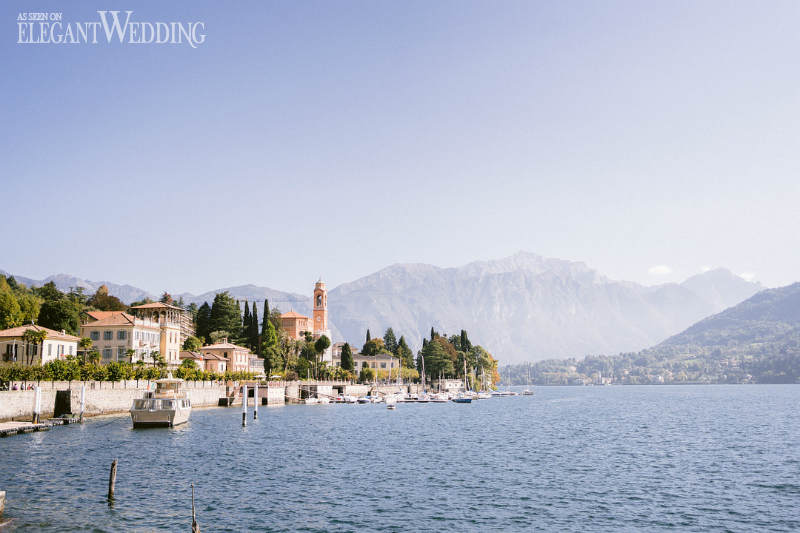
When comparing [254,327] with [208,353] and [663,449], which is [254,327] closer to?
[208,353]

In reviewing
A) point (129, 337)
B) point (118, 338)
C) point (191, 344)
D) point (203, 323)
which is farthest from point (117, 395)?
point (203, 323)

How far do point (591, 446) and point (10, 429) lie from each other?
55194 mm

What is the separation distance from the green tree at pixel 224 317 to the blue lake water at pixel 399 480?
91915 millimetres

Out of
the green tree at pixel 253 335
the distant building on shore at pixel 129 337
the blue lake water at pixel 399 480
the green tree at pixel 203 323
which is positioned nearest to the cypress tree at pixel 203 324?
the green tree at pixel 203 323

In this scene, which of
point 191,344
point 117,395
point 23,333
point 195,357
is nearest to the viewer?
point 117,395

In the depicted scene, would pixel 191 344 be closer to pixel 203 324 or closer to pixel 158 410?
pixel 203 324

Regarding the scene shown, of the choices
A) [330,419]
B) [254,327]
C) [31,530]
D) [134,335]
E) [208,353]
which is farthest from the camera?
[254,327]

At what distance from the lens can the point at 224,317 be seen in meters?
168

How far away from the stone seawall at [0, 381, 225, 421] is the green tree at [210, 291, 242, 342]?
70949mm

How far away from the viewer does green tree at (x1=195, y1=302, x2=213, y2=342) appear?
169125mm

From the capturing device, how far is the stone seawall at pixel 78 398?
224 ft

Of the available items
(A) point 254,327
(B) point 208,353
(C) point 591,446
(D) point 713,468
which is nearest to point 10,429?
(C) point 591,446

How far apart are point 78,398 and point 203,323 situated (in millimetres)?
91675

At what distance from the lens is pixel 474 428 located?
86.9 metres
